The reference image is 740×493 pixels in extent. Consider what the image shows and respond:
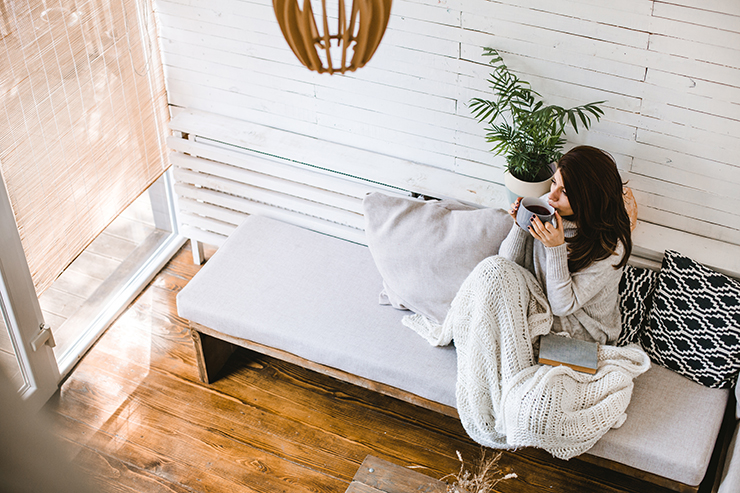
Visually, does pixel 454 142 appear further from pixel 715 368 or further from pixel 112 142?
pixel 112 142

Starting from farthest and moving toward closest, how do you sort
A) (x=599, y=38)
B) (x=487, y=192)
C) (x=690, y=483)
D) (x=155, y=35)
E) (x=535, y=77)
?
(x=155, y=35) → (x=487, y=192) → (x=535, y=77) → (x=599, y=38) → (x=690, y=483)

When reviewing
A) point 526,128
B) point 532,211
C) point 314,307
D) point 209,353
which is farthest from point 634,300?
point 209,353

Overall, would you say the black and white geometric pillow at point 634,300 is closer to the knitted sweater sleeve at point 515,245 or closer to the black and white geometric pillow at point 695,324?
the black and white geometric pillow at point 695,324

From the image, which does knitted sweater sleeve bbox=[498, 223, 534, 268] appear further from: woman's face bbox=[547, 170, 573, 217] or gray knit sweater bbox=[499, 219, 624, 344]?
woman's face bbox=[547, 170, 573, 217]

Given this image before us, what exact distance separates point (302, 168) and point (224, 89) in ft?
1.45

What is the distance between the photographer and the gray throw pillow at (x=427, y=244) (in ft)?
6.81

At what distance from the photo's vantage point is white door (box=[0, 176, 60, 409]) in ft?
6.61

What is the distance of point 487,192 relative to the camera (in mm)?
2307

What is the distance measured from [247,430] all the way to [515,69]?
→ 1.50 m

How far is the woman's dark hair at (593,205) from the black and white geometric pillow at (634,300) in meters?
0.24

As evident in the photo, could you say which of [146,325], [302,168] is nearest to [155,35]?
[302,168]

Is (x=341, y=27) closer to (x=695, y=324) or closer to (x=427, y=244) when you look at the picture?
(x=427, y=244)

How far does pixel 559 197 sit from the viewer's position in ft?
6.03

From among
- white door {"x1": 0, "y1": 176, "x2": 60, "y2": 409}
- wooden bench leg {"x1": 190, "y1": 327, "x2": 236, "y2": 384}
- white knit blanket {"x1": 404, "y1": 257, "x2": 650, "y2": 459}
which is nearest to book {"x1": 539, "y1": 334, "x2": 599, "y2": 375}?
white knit blanket {"x1": 404, "y1": 257, "x2": 650, "y2": 459}
